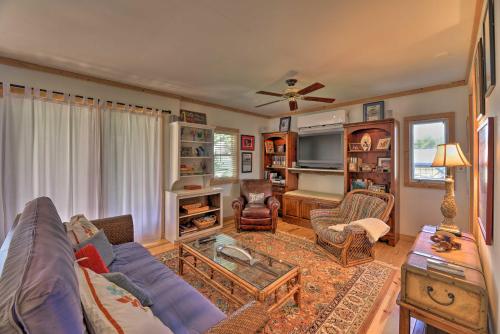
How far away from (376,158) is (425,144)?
2.31 feet

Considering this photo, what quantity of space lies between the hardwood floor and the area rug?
6 centimetres

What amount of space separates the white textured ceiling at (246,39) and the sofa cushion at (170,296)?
2071 mm

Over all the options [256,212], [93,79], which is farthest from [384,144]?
[93,79]

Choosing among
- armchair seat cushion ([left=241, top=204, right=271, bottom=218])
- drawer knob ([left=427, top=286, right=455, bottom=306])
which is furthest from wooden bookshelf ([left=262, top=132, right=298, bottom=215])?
drawer knob ([left=427, top=286, right=455, bottom=306])

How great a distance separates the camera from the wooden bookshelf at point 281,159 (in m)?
4.95

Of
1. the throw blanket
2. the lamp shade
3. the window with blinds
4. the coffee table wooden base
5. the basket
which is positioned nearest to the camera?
the coffee table wooden base

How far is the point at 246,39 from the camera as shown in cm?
208

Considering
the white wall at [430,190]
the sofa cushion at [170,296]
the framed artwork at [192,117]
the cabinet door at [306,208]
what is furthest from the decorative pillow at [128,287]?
the white wall at [430,190]

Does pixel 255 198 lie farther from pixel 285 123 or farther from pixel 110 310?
pixel 110 310

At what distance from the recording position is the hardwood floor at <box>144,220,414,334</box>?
1825 mm

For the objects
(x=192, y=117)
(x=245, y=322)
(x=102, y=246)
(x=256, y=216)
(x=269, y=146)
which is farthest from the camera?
(x=269, y=146)

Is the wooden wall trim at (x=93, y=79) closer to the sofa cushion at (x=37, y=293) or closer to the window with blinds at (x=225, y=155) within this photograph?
the window with blinds at (x=225, y=155)

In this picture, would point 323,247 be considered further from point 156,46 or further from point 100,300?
point 156,46

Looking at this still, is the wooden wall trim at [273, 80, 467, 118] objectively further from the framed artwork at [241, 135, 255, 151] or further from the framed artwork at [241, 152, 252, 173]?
the framed artwork at [241, 152, 252, 173]
